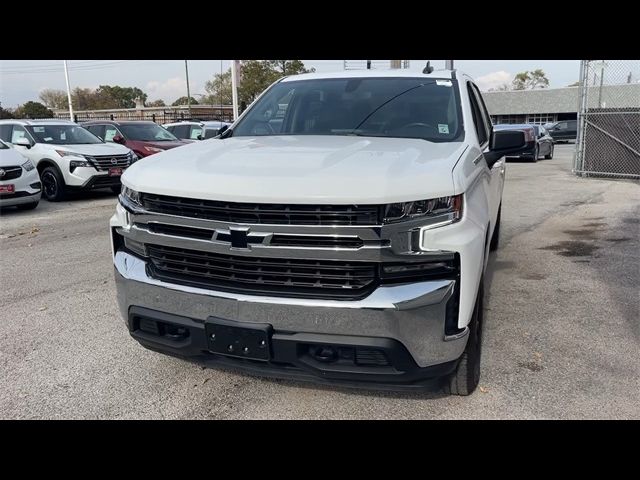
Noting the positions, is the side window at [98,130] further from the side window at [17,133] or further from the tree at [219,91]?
the tree at [219,91]

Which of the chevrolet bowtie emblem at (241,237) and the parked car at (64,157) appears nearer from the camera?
the chevrolet bowtie emblem at (241,237)

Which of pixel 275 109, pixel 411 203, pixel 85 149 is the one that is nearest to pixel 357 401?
pixel 411 203

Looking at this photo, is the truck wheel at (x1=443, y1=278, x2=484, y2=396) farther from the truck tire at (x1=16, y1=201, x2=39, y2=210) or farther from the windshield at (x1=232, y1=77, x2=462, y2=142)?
the truck tire at (x1=16, y1=201, x2=39, y2=210)

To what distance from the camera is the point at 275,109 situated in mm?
4230

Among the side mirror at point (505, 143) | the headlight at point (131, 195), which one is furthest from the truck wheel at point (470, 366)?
the headlight at point (131, 195)

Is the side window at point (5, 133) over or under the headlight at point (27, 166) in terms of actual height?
over

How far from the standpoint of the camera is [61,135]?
39.8ft

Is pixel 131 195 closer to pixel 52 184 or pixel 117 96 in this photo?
pixel 52 184

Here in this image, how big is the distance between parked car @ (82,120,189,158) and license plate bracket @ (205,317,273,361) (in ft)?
38.2

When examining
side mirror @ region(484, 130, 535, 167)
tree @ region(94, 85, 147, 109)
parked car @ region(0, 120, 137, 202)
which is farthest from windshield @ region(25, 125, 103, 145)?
tree @ region(94, 85, 147, 109)

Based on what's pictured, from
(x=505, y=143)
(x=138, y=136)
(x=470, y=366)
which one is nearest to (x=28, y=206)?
(x=138, y=136)

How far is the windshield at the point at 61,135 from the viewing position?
1185 centimetres

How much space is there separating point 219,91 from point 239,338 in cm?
7083

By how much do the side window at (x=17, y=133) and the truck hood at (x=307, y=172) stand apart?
10.8 m
